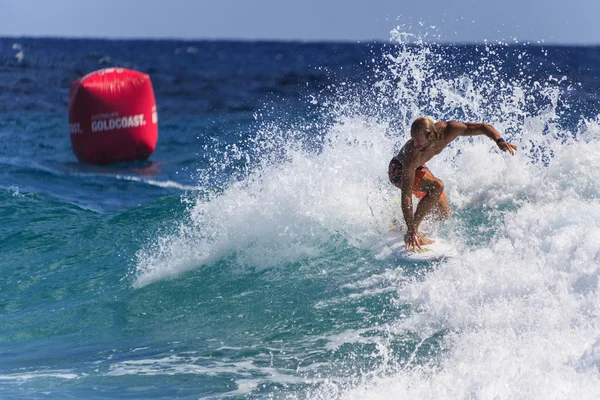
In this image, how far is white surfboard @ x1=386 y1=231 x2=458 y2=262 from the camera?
716 centimetres

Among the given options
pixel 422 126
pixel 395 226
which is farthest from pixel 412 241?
pixel 422 126

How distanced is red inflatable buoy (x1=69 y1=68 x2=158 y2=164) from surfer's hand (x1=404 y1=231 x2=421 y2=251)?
8.67 meters

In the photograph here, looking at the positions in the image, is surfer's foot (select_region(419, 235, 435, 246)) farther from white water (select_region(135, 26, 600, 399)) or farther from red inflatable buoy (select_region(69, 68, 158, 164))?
red inflatable buoy (select_region(69, 68, 158, 164))

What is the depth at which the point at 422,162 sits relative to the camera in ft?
24.5

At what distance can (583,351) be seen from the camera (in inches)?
184

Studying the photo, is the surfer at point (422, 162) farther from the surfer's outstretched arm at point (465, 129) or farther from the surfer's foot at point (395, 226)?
the surfer's foot at point (395, 226)

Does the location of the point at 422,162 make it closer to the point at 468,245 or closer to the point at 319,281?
the point at 468,245

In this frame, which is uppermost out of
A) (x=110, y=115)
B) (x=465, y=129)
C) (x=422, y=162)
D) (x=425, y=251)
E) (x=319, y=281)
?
(x=465, y=129)

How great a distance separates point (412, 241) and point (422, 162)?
735 mm

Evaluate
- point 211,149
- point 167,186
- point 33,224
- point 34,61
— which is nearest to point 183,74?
point 34,61

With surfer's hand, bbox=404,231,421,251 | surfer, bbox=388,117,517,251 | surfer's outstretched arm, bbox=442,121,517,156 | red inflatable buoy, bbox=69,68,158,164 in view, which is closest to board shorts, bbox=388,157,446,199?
surfer, bbox=388,117,517,251

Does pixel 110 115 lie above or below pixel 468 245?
above

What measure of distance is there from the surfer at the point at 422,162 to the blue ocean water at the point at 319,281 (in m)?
0.38

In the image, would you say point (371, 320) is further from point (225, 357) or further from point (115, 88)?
point (115, 88)
